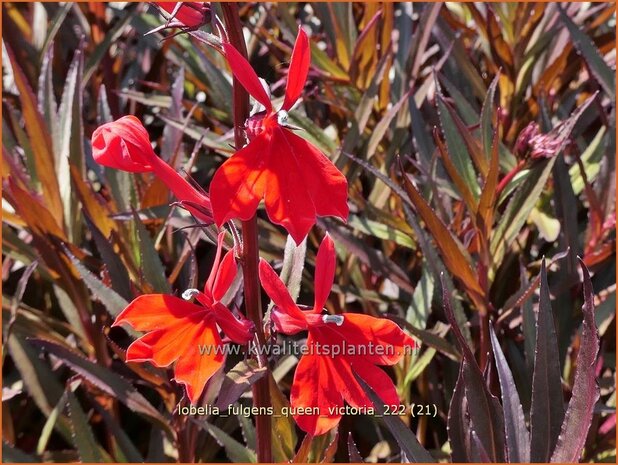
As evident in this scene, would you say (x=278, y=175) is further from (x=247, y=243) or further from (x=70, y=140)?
(x=70, y=140)

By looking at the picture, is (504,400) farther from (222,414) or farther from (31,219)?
(31,219)

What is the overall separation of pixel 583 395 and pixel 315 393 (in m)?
0.20

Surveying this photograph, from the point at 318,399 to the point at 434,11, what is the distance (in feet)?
2.21

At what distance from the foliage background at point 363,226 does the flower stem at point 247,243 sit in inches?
4.4

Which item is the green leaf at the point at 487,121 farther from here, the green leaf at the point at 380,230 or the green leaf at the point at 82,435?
the green leaf at the point at 82,435

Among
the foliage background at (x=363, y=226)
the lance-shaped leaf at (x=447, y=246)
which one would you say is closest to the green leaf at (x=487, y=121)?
the foliage background at (x=363, y=226)

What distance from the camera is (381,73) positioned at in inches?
38.4

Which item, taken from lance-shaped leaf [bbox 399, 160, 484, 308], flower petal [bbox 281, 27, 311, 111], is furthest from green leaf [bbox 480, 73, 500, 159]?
flower petal [bbox 281, 27, 311, 111]

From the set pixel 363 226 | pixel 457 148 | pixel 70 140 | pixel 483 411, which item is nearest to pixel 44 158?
Result: pixel 70 140

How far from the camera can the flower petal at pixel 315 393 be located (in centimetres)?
51

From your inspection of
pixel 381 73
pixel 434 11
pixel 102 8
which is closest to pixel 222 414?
pixel 381 73

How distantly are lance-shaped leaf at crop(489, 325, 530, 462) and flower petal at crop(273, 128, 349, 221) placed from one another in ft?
0.70

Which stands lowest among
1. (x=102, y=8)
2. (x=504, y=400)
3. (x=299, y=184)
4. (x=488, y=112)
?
(x=504, y=400)

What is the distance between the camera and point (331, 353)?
52cm
